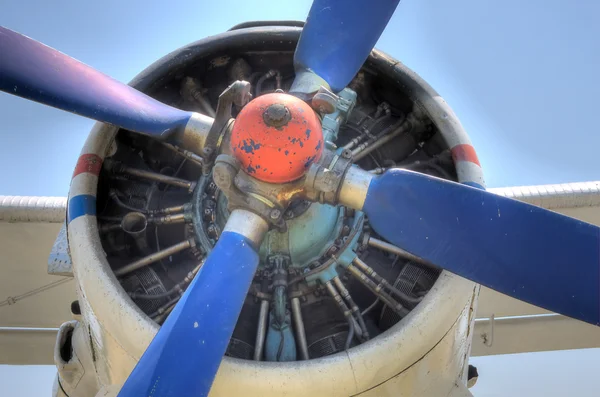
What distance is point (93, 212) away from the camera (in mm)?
5270

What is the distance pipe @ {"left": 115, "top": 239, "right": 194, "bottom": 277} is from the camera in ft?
17.4

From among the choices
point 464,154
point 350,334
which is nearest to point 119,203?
point 350,334

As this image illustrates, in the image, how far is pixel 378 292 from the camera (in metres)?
5.25

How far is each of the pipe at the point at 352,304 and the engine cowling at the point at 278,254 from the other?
0.02 metres

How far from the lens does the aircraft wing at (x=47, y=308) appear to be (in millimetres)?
7422

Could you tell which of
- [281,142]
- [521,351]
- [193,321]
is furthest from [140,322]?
[521,351]

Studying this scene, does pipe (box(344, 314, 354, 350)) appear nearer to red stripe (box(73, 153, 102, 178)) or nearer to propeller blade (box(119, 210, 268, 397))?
propeller blade (box(119, 210, 268, 397))

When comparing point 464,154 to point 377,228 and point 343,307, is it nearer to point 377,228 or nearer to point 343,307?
point 377,228

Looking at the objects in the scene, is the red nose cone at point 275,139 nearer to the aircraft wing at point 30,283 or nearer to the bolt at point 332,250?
the bolt at point 332,250

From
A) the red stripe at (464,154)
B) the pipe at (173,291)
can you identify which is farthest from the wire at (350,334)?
the red stripe at (464,154)

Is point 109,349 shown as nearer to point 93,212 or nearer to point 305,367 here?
point 93,212

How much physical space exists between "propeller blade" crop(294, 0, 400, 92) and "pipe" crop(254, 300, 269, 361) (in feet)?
5.48

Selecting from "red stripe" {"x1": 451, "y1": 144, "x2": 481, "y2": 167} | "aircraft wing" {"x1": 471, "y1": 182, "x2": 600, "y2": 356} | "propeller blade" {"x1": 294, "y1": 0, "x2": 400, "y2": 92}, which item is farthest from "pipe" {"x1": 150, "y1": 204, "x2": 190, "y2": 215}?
"aircraft wing" {"x1": 471, "y1": 182, "x2": 600, "y2": 356}

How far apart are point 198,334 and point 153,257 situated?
4.85 feet
